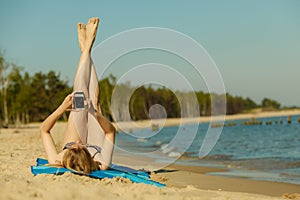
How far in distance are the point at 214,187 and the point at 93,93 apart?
2.99 metres

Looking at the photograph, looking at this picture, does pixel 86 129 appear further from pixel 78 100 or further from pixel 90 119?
pixel 78 100

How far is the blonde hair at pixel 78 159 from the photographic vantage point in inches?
227

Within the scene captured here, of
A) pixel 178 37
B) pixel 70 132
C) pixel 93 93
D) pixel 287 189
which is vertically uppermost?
pixel 178 37

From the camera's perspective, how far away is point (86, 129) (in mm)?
6371

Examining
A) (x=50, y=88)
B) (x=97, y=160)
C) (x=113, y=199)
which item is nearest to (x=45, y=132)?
(x=97, y=160)

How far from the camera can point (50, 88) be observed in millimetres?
64625

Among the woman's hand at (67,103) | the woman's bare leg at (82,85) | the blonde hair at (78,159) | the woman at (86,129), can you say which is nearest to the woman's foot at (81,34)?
the woman at (86,129)

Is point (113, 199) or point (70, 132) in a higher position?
point (70, 132)

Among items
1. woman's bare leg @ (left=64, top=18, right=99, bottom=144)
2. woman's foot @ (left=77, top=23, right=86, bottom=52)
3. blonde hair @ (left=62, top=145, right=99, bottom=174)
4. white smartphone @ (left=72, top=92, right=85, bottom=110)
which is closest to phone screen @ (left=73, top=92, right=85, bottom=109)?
white smartphone @ (left=72, top=92, right=85, bottom=110)

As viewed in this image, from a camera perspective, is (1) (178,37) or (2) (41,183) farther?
(1) (178,37)

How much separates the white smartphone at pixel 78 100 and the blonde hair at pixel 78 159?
57 centimetres

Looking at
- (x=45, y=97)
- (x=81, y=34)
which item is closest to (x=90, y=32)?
(x=81, y=34)

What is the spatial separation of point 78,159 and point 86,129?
2.07ft

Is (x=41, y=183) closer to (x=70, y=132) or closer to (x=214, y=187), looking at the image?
(x=70, y=132)
